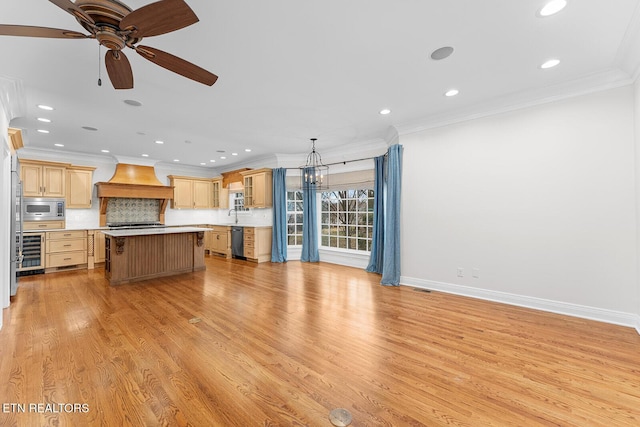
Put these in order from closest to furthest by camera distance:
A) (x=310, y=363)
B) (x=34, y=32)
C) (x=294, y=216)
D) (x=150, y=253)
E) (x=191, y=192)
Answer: (x=34, y=32)
(x=310, y=363)
(x=150, y=253)
(x=294, y=216)
(x=191, y=192)

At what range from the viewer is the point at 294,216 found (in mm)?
6910

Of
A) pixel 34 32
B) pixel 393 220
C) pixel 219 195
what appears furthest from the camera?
pixel 219 195

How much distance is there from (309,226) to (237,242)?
2135 millimetres

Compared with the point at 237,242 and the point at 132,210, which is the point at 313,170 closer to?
the point at 237,242

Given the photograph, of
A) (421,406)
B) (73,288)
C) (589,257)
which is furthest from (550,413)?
(73,288)

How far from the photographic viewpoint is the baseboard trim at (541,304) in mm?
2875

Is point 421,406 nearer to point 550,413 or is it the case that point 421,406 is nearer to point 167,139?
point 550,413

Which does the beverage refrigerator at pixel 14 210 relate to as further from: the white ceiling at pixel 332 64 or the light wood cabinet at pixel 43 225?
the light wood cabinet at pixel 43 225

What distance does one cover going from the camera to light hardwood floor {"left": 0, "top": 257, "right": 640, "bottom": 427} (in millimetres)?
1653

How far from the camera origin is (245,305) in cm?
355

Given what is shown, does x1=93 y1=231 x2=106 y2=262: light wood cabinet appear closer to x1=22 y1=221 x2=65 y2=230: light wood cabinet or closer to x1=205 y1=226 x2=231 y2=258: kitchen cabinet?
x1=22 y1=221 x2=65 y2=230: light wood cabinet

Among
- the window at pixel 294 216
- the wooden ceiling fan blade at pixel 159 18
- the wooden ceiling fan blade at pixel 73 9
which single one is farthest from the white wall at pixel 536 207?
the wooden ceiling fan blade at pixel 73 9

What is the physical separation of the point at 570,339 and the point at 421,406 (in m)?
2.02

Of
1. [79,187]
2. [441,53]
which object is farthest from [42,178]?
[441,53]
